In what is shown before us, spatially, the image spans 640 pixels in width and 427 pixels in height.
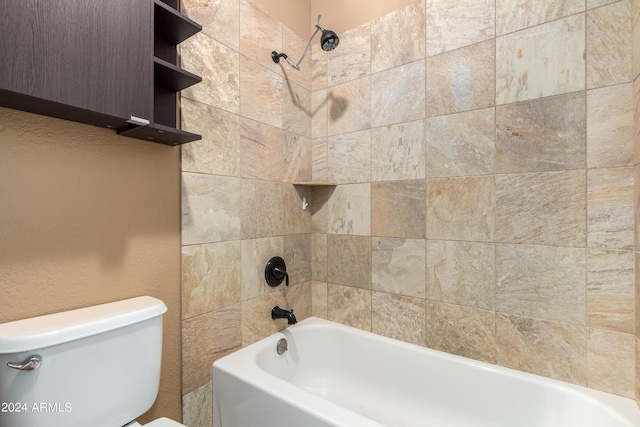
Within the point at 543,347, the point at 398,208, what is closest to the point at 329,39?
the point at 398,208

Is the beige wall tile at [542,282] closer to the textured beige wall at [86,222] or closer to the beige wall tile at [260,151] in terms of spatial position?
the beige wall tile at [260,151]

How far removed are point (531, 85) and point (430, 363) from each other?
1.40m

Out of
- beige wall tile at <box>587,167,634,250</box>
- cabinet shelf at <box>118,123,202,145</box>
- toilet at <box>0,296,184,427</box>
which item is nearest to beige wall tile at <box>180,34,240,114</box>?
cabinet shelf at <box>118,123,202,145</box>

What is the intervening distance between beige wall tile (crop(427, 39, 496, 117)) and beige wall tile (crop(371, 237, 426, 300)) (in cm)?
71

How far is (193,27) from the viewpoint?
3.48ft

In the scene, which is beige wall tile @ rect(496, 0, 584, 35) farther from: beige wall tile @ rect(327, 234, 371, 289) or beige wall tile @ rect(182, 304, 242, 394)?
beige wall tile @ rect(182, 304, 242, 394)

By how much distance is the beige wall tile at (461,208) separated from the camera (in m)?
1.37

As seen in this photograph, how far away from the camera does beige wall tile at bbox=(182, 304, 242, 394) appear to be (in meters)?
1.26

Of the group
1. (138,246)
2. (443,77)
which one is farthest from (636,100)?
(138,246)

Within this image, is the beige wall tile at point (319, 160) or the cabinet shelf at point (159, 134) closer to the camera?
the cabinet shelf at point (159, 134)

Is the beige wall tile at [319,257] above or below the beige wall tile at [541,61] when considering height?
below

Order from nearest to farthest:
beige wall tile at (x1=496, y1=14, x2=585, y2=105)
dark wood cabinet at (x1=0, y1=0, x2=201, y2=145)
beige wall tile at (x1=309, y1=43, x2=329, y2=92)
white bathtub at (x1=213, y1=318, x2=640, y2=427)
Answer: dark wood cabinet at (x1=0, y1=0, x2=201, y2=145)
white bathtub at (x1=213, y1=318, x2=640, y2=427)
beige wall tile at (x1=496, y1=14, x2=585, y2=105)
beige wall tile at (x1=309, y1=43, x2=329, y2=92)

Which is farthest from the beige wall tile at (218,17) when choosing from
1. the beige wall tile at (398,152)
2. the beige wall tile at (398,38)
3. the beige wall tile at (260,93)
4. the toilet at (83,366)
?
the toilet at (83,366)

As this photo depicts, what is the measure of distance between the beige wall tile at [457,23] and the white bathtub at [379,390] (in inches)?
61.6
